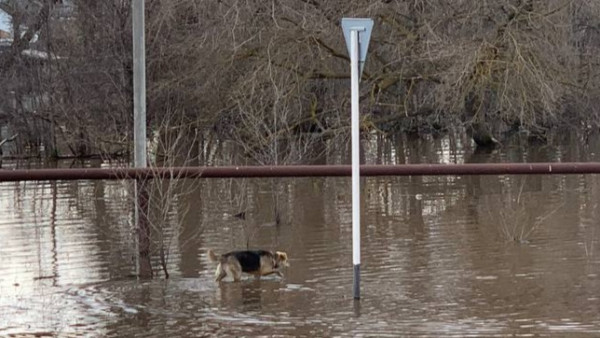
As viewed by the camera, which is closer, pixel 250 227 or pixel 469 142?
→ pixel 250 227

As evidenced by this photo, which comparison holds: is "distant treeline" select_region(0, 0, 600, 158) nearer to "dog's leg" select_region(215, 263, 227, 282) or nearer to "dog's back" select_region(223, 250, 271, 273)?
"dog's back" select_region(223, 250, 271, 273)

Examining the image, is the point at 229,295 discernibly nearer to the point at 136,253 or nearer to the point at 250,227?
the point at 136,253

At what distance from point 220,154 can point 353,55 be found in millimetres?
25053

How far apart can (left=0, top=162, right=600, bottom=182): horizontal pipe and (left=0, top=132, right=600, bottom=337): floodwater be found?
107cm

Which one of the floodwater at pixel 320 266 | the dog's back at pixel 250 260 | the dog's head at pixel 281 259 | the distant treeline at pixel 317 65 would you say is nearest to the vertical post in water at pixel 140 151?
the floodwater at pixel 320 266

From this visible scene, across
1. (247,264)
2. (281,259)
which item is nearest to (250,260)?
(247,264)

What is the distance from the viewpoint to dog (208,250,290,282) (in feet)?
33.4

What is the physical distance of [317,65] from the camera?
2750 cm

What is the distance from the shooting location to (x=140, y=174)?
9.80 meters

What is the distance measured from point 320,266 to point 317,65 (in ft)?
55.0

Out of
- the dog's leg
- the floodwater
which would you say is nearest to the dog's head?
the floodwater

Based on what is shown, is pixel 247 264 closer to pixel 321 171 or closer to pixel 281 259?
pixel 281 259

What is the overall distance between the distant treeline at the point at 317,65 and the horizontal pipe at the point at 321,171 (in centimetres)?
808

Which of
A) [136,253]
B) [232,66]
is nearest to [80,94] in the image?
[232,66]
